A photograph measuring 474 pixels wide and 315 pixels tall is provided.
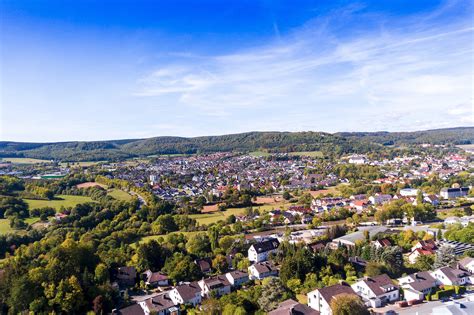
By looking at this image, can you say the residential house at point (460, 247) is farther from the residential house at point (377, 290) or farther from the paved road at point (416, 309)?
the residential house at point (377, 290)

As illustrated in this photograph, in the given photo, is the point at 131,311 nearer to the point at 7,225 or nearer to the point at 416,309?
the point at 416,309

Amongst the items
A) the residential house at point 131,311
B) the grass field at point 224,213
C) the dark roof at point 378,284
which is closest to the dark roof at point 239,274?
the residential house at point 131,311

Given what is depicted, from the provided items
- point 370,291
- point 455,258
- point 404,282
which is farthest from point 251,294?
point 455,258

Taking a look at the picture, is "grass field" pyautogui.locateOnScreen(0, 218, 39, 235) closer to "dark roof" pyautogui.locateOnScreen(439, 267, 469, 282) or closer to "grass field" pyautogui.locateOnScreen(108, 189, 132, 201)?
"grass field" pyautogui.locateOnScreen(108, 189, 132, 201)

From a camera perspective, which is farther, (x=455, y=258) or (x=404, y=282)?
(x=455, y=258)

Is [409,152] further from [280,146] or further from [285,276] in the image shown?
[285,276]

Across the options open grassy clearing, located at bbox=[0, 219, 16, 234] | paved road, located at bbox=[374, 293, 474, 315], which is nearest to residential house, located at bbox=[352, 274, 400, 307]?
paved road, located at bbox=[374, 293, 474, 315]
